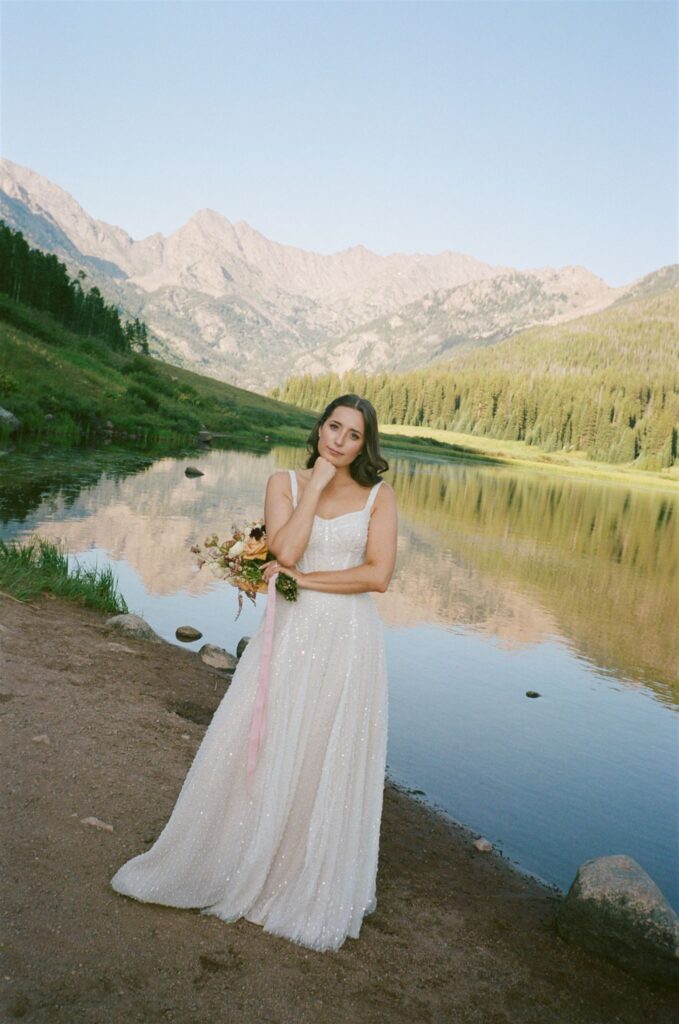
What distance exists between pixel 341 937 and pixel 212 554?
2.68m

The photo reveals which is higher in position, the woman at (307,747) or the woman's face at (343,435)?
the woman's face at (343,435)

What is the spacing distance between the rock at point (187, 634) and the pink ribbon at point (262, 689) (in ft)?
29.9

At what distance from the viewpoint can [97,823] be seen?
6434mm

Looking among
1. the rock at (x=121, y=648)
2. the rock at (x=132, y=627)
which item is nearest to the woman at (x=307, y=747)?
the rock at (x=121, y=648)

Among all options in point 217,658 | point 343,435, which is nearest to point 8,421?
point 217,658

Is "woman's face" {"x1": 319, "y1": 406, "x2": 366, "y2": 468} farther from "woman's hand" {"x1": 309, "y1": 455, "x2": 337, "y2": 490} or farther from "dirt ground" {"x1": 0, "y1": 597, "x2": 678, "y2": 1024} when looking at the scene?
"dirt ground" {"x1": 0, "y1": 597, "x2": 678, "y2": 1024}

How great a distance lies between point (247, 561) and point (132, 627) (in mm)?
7645

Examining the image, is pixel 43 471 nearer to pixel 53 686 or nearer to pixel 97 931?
pixel 53 686

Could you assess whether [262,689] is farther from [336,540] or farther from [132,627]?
[132,627]

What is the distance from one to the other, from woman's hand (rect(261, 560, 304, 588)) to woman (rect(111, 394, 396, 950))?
10 mm

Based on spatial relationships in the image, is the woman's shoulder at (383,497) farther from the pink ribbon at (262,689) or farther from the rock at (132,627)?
the rock at (132,627)

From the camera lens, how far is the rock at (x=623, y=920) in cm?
597

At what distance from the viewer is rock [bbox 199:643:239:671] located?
12617 millimetres

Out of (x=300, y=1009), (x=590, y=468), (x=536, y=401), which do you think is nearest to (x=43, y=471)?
(x=300, y=1009)
